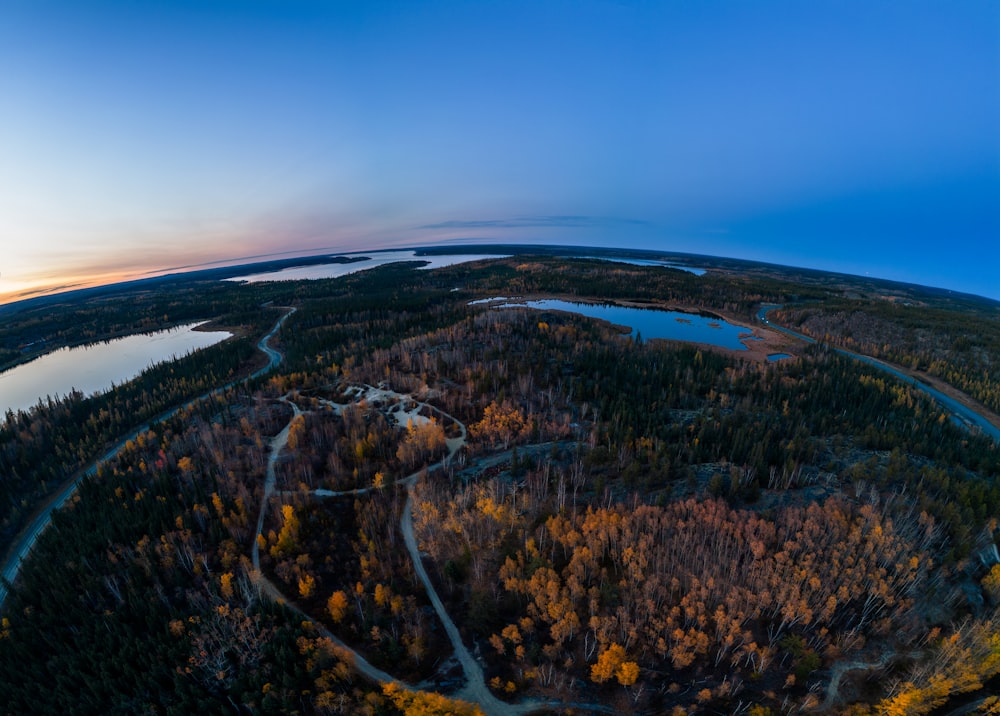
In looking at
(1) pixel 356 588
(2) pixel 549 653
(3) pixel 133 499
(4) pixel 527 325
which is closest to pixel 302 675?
(1) pixel 356 588

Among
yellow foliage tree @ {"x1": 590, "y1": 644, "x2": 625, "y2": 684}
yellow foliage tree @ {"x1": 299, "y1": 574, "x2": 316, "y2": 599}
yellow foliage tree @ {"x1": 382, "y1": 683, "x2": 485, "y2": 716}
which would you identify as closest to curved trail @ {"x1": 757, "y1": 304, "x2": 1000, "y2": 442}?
yellow foliage tree @ {"x1": 590, "y1": 644, "x2": 625, "y2": 684}

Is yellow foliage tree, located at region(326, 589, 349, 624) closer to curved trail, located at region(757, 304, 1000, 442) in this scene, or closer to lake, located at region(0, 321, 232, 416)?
curved trail, located at region(757, 304, 1000, 442)

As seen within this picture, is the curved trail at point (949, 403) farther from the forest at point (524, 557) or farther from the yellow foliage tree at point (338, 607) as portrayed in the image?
the yellow foliage tree at point (338, 607)

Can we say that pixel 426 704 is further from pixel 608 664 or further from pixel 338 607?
pixel 608 664

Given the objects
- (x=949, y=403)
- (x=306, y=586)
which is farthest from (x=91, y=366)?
(x=949, y=403)

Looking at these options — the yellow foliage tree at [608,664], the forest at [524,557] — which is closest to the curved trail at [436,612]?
the forest at [524,557]

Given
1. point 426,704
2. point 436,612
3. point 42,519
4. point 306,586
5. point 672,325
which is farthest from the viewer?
point 672,325

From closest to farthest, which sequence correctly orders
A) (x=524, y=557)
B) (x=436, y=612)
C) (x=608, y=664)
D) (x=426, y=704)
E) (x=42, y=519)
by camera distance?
(x=426, y=704), (x=608, y=664), (x=436, y=612), (x=524, y=557), (x=42, y=519)
